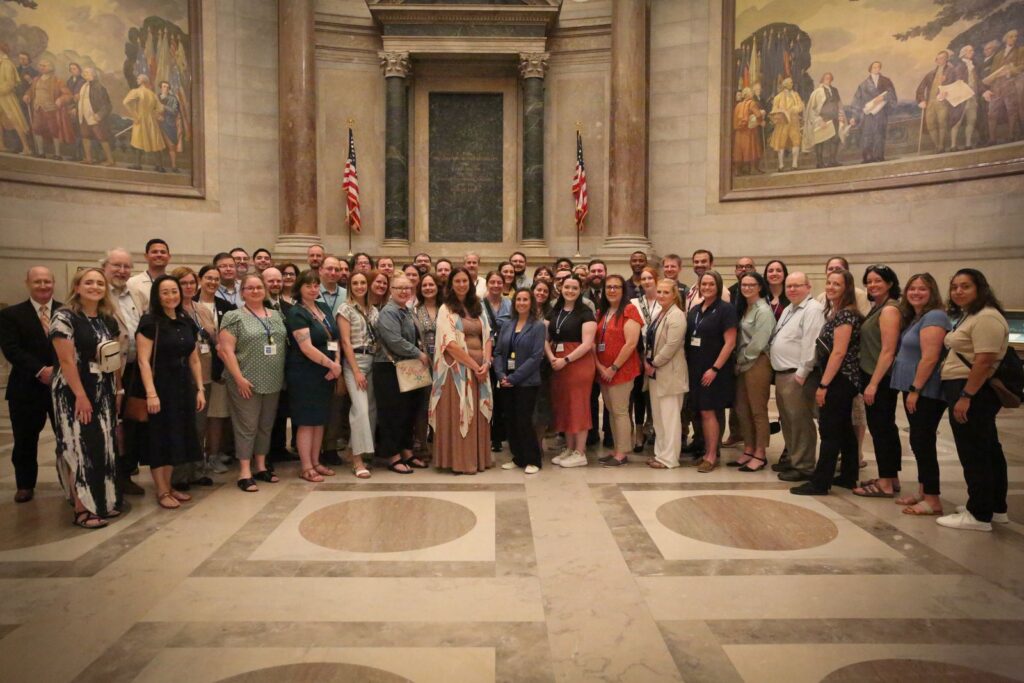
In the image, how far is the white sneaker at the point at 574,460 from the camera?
6.66m

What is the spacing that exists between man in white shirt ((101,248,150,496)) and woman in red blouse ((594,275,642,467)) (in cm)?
419

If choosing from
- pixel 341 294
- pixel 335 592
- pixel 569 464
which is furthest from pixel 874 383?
pixel 341 294

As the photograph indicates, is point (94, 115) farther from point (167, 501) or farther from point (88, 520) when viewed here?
point (88, 520)

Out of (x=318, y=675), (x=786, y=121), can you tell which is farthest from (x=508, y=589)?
(x=786, y=121)

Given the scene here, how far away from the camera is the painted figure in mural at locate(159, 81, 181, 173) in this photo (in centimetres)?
1384

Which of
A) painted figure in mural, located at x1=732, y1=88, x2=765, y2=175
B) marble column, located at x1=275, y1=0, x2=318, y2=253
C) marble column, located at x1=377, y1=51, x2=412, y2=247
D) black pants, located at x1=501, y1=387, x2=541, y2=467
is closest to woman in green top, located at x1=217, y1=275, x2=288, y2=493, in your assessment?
black pants, located at x1=501, y1=387, x2=541, y2=467

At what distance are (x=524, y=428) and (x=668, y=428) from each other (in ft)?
4.74

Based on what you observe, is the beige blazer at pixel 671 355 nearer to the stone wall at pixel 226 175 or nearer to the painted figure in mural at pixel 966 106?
the painted figure in mural at pixel 966 106

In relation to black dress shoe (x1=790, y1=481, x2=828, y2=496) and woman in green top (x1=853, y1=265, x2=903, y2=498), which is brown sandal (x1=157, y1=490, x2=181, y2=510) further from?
woman in green top (x1=853, y1=265, x2=903, y2=498)

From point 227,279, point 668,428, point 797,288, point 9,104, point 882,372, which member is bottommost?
point 668,428

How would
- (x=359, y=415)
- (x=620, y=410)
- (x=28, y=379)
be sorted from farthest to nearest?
1. (x=620, y=410)
2. (x=359, y=415)
3. (x=28, y=379)

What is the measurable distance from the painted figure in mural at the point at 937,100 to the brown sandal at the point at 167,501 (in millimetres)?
13696

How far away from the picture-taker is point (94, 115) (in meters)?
13.2

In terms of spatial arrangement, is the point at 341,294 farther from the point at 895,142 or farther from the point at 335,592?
the point at 895,142
